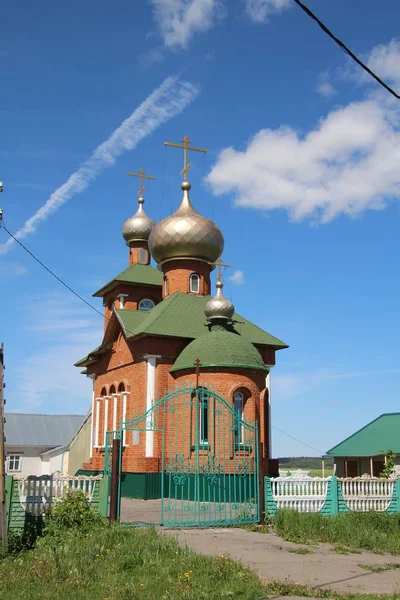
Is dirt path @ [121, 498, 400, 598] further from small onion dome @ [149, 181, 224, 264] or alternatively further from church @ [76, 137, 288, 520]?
small onion dome @ [149, 181, 224, 264]

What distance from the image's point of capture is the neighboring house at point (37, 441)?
37812 millimetres

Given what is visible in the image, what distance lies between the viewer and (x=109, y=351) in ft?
71.3

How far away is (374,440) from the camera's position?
21.7 metres

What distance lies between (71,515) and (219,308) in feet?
34.9

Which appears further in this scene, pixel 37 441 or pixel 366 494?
pixel 37 441

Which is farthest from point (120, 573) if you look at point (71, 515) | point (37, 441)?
point (37, 441)

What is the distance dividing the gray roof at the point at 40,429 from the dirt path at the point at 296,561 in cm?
3073

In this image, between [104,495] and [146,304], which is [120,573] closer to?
[104,495]

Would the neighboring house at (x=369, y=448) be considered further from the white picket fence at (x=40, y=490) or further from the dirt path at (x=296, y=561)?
the white picket fence at (x=40, y=490)

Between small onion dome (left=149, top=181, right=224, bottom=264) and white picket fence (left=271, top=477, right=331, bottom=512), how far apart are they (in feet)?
37.0

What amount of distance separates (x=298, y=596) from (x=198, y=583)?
973 millimetres

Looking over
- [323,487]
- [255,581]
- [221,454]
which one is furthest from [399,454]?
[255,581]

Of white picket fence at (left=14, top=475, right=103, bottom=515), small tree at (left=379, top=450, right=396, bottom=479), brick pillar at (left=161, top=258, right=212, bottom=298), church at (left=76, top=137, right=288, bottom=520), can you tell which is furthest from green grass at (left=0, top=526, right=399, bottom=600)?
brick pillar at (left=161, top=258, right=212, bottom=298)

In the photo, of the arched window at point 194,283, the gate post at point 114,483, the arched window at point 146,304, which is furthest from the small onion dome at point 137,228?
the gate post at point 114,483
